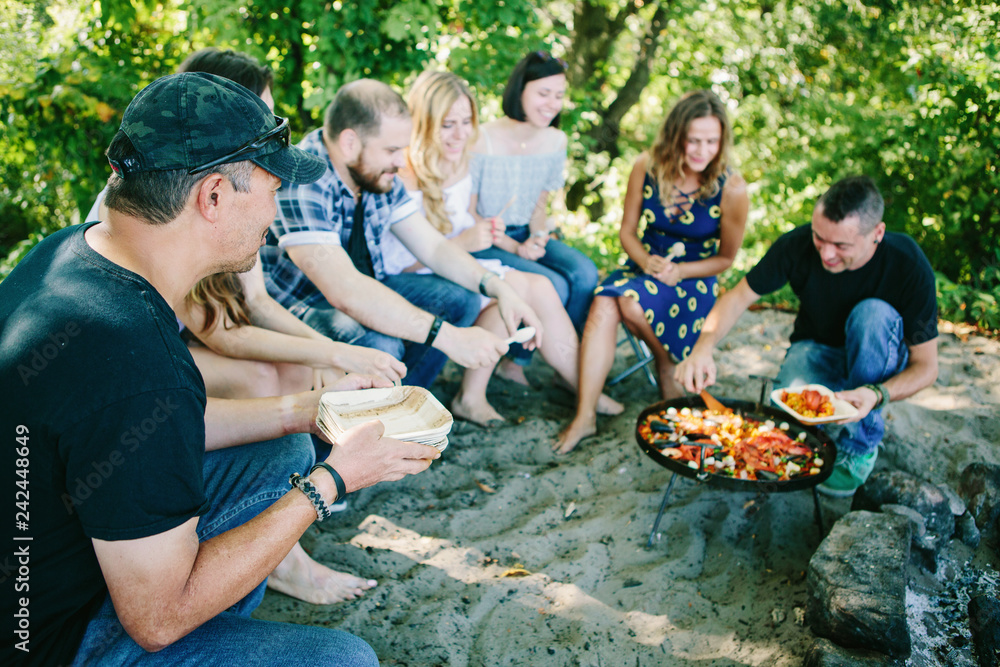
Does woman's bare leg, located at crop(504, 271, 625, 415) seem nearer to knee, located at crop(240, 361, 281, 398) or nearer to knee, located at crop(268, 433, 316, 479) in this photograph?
knee, located at crop(240, 361, 281, 398)

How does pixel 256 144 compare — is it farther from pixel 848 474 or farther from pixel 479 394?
pixel 848 474

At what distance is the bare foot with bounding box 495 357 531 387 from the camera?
4305 millimetres

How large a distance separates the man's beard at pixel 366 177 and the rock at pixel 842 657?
250 cm

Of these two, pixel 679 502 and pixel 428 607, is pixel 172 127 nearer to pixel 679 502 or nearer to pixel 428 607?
pixel 428 607

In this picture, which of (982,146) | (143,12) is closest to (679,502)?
(982,146)

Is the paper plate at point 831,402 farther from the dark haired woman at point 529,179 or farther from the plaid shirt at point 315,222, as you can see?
the plaid shirt at point 315,222

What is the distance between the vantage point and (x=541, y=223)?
449 cm

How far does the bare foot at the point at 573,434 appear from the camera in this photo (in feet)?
11.6

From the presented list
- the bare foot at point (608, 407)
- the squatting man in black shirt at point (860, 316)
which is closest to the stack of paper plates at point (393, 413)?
the squatting man in black shirt at point (860, 316)

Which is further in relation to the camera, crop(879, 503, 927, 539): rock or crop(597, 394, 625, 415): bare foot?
crop(597, 394, 625, 415): bare foot

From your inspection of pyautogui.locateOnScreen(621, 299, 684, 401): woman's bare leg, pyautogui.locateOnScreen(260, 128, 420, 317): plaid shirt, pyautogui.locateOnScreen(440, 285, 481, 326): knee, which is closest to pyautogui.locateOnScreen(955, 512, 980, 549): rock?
pyautogui.locateOnScreen(621, 299, 684, 401): woman's bare leg

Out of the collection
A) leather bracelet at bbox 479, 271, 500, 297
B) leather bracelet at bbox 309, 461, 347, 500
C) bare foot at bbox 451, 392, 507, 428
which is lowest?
bare foot at bbox 451, 392, 507, 428

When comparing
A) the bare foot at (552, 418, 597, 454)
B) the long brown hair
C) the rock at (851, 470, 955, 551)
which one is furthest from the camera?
the bare foot at (552, 418, 597, 454)

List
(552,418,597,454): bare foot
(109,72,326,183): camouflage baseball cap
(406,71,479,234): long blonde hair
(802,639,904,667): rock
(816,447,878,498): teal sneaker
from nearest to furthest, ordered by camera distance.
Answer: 1. (109,72,326,183): camouflage baseball cap
2. (802,639,904,667): rock
3. (816,447,878,498): teal sneaker
4. (552,418,597,454): bare foot
5. (406,71,479,234): long blonde hair
